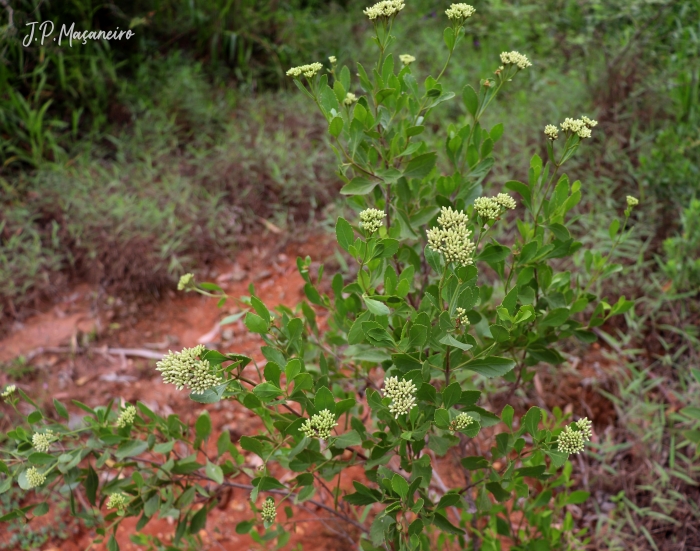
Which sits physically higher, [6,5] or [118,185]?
[6,5]

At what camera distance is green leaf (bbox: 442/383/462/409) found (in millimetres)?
1217

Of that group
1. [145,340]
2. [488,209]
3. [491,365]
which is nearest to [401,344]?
[491,365]

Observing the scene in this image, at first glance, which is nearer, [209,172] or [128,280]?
[128,280]

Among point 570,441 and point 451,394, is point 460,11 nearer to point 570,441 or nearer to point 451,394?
point 451,394

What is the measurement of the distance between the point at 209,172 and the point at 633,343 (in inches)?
99.8

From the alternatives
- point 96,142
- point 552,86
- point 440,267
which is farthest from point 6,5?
point 440,267

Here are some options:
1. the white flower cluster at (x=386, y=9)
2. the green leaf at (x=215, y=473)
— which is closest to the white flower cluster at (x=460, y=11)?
the white flower cluster at (x=386, y=9)

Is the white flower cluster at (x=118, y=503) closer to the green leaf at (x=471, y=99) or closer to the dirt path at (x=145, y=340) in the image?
the dirt path at (x=145, y=340)

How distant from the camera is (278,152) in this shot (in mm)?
3893

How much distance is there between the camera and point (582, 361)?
276 centimetres

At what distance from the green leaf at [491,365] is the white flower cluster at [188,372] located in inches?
20.4

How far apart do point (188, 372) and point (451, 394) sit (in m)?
0.51

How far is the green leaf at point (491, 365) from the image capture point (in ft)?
4.08

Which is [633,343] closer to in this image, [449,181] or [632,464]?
[632,464]
